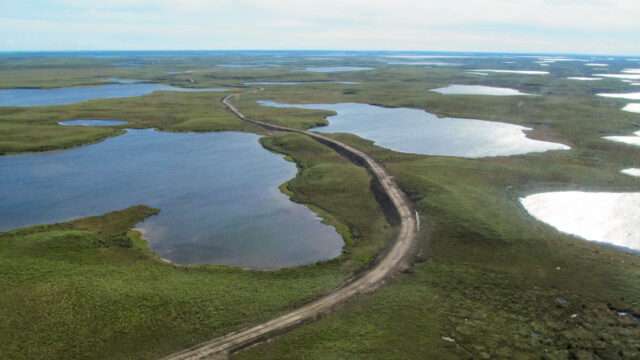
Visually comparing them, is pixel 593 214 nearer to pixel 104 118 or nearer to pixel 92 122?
pixel 92 122

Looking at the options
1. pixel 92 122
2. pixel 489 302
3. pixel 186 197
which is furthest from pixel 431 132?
pixel 92 122

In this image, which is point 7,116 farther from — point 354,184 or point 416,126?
point 416,126

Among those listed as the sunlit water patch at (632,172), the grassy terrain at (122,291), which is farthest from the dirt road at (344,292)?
the sunlit water patch at (632,172)

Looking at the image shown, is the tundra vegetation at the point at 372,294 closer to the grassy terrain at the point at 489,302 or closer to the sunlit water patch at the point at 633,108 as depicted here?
the grassy terrain at the point at 489,302

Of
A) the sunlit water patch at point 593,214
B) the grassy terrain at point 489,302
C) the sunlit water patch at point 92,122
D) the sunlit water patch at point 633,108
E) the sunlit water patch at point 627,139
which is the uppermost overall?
the sunlit water patch at point 633,108

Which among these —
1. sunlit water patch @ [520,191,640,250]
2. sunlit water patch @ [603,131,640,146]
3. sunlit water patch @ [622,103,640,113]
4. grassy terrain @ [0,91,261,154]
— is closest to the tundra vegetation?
sunlit water patch @ [520,191,640,250]

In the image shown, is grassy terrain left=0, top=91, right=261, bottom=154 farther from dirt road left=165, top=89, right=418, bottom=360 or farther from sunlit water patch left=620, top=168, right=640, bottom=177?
sunlit water patch left=620, top=168, right=640, bottom=177
